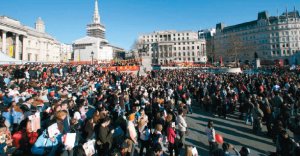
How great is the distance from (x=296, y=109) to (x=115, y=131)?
9895 mm

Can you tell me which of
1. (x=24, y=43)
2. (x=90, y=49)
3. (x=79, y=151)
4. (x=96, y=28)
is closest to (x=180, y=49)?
(x=90, y=49)

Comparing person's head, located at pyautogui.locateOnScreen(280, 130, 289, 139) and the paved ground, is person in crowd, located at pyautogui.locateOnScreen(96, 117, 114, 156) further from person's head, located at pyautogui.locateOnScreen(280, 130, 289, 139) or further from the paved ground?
person's head, located at pyautogui.locateOnScreen(280, 130, 289, 139)

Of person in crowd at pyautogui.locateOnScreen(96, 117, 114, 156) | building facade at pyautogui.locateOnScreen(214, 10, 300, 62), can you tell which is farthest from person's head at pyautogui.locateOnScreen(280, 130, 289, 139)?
building facade at pyautogui.locateOnScreen(214, 10, 300, 62)

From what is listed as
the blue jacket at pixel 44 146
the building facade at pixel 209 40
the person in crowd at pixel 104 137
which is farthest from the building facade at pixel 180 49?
the blue jacket at pixel 44 146

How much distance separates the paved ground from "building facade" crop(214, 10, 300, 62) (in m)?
75.1

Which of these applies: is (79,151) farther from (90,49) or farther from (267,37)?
(90,49)

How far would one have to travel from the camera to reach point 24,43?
7538cm

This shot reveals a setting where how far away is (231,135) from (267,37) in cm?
9797

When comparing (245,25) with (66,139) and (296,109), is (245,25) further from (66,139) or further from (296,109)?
(66,139)

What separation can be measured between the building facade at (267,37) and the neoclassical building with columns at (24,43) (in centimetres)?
7383

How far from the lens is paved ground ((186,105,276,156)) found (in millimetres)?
8941

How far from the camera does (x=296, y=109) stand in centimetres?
1172

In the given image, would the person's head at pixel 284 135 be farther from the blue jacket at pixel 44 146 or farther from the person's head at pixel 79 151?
the blue jacket at pixel 44 146

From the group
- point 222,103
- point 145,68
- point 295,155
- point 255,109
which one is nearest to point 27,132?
point 295,155
